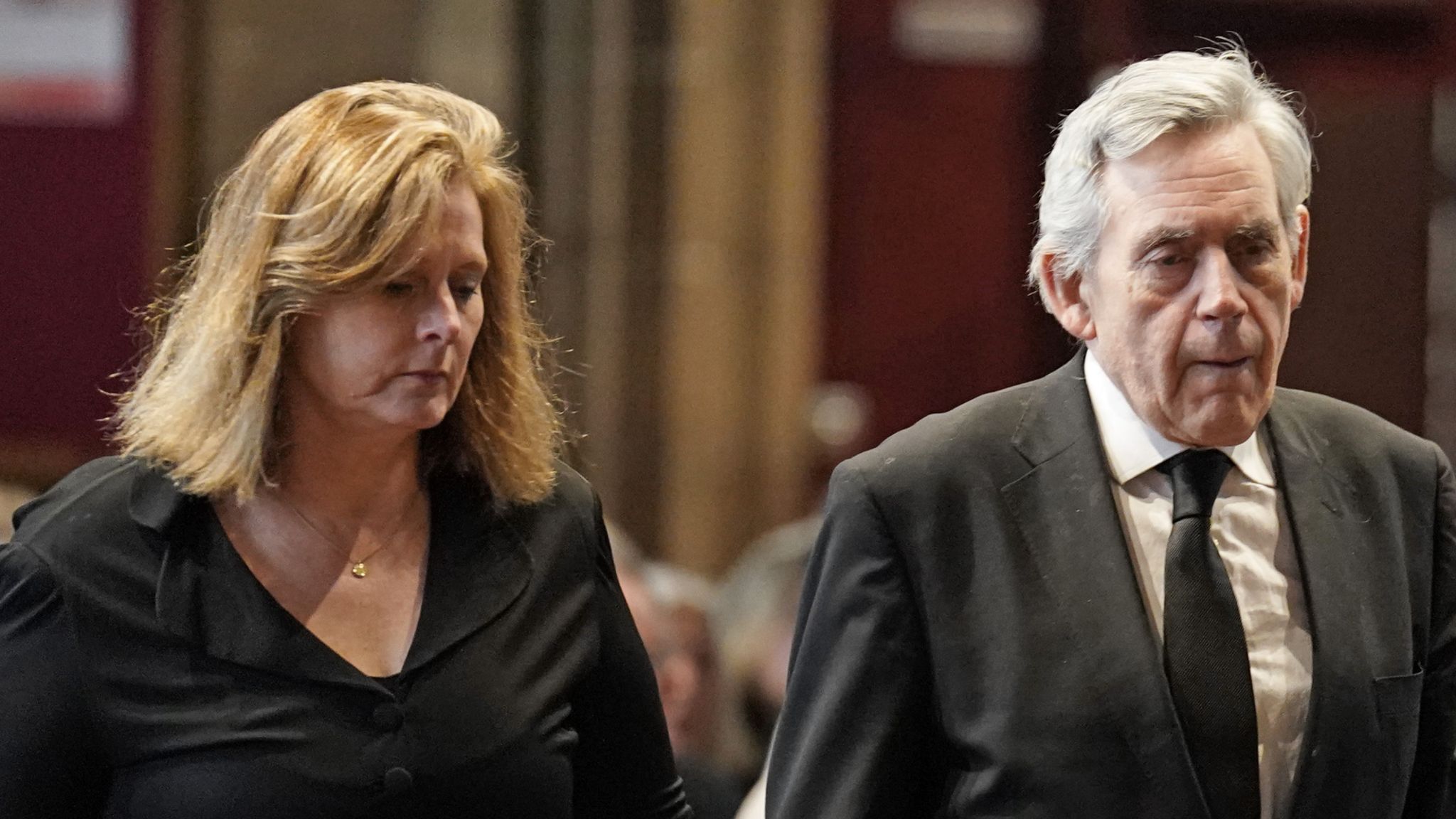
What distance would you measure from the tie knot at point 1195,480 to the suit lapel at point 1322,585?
0.11 meters

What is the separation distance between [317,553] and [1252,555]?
1121 millimetres

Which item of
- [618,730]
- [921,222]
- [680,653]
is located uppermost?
[921,222]

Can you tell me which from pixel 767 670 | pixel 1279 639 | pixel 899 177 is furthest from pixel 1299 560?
pixel 899 177

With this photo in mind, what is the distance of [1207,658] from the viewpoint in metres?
2.27

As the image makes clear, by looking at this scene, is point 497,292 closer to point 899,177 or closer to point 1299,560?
point 1299,560

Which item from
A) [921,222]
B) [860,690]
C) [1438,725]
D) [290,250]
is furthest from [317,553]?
[921,222]

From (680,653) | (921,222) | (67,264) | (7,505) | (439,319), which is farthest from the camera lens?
(921,222)

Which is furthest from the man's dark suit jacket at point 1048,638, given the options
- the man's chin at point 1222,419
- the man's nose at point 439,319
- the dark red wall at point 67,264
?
the dark red wall at point 67,264

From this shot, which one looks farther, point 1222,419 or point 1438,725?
point 1438,725

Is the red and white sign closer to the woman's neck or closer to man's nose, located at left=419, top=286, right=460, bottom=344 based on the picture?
the woman's neck

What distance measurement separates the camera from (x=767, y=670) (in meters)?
5.28

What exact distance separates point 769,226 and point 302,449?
179 inches

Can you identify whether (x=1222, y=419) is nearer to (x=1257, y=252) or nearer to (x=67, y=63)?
(x=1257, y=252)

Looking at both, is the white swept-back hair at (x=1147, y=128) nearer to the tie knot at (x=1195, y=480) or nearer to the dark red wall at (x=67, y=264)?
the tie knot at (x=1195, y=480)
